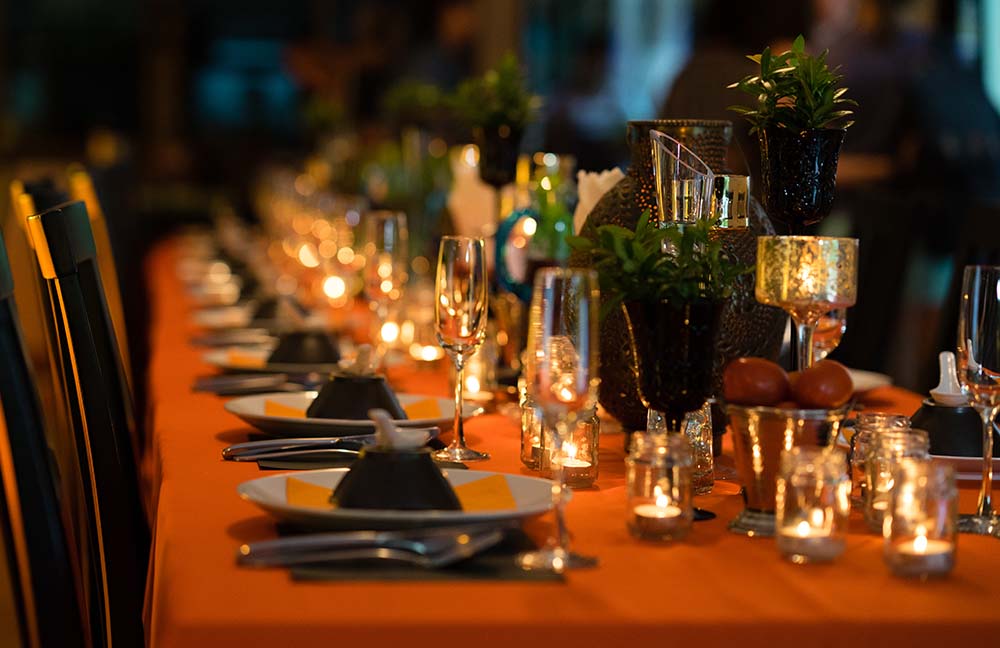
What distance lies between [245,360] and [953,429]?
3.73ft

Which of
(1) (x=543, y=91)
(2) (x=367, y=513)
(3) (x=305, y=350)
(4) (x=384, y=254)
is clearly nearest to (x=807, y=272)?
(2) (x=367, y=513)

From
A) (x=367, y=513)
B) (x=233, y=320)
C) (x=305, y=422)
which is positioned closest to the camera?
(x=367, y=513)

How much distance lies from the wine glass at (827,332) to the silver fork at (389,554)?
76cm

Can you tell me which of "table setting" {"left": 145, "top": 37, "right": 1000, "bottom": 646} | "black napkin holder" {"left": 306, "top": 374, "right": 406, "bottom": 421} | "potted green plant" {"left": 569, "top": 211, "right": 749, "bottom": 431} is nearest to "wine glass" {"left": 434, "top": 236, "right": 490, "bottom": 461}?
"table setting" {"left": 145, "top": 37, "right": 1000, "bottom": 646}

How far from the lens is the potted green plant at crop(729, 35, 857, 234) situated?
1.48 m

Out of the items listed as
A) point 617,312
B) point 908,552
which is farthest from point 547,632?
point 617,312

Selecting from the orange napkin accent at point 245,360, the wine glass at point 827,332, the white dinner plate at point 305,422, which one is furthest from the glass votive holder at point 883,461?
the orange napkin accent at point 245,360

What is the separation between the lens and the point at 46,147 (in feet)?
40.8

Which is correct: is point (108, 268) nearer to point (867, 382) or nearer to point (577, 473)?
point (867, 382)

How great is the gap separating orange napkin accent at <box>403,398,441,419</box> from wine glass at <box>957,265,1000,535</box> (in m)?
0.67

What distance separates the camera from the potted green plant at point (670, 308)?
1305 millimetres

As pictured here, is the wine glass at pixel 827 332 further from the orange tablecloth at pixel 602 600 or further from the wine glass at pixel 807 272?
the orange tablecloth at pixel 602 600

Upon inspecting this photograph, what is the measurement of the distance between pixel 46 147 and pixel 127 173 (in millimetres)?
6094

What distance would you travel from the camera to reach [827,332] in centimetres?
174
